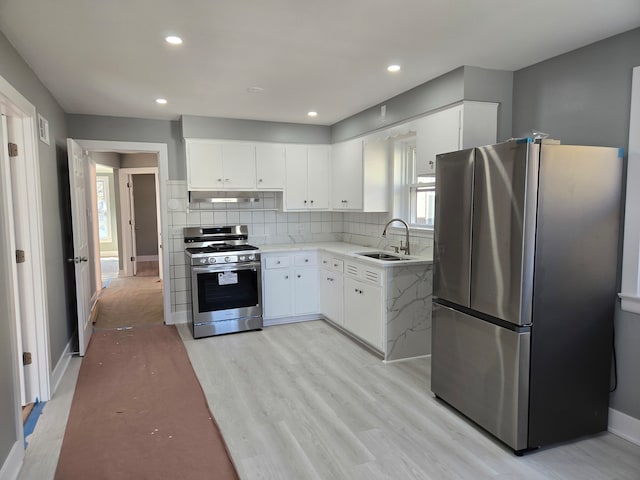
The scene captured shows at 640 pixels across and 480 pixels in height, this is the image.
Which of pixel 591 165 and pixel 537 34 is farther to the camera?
pixel 537 34

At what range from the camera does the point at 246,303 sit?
459 centimetres

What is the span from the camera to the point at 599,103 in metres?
2.63

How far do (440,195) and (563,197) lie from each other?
0.76 metres

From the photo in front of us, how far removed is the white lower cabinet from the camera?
15.5 feet

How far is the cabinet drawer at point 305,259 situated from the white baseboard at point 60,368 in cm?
239

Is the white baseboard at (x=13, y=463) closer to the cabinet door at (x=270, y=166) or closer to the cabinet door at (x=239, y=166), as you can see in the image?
the cabinet door at (x=239, y=166)

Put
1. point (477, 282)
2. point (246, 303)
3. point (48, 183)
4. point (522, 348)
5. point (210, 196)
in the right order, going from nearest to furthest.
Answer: point (522, 348), point (477, 282), point (48, 183), point (246, 303), point (210, 196)

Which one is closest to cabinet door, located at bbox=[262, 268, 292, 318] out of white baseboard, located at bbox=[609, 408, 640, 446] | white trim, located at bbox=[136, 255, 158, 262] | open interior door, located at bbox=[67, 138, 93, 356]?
open interior door, located at bbox=[67, 138, 93, 356]

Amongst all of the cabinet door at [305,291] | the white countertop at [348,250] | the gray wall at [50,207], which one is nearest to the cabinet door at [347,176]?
the white countertop at [348,250]

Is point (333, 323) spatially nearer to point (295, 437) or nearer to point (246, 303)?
point (246, 303)

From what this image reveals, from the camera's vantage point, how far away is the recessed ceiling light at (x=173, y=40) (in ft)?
8.07

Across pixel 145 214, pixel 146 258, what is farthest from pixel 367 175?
pixel 146 258

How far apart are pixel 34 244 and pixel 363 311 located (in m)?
2.71

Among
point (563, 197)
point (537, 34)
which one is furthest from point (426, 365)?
point (537, 34)
